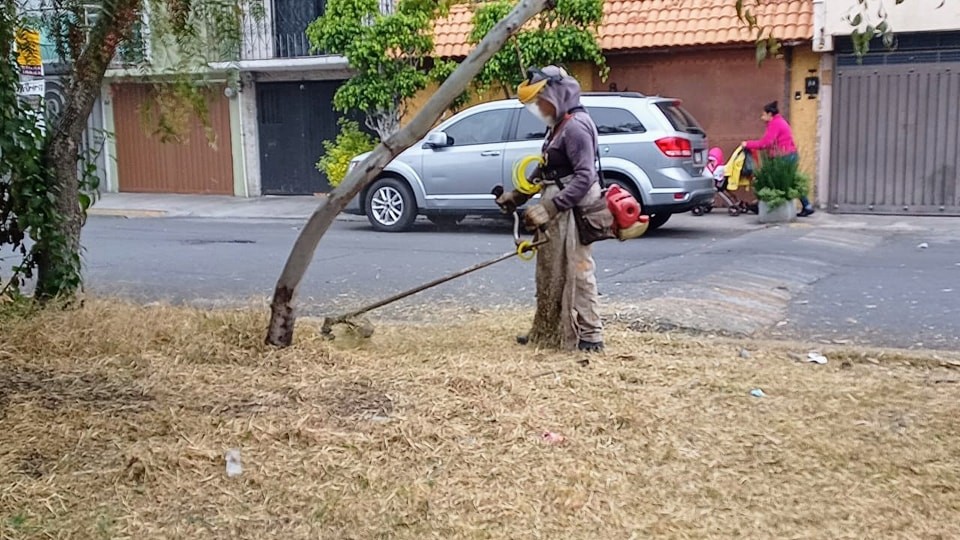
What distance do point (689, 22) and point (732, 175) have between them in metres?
2.90

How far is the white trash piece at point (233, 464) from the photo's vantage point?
4078mm

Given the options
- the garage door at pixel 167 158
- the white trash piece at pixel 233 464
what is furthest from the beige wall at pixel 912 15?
the garage door at pixel 167 158

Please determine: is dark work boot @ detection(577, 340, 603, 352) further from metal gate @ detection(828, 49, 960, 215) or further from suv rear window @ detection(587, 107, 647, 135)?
metal gate @ detection(828, 49, 960, 215)

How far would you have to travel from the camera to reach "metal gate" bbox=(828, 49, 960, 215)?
49.3 ft

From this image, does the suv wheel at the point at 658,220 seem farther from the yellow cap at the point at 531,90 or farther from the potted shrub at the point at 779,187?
the yellow cap at the point at 531,90

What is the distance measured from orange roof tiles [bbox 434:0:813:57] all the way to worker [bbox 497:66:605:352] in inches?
389

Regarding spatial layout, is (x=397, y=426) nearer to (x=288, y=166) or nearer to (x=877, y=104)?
(x=877, y=104)

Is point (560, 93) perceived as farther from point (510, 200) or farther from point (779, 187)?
point (779, 187)

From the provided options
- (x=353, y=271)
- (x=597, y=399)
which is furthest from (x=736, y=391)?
(x=353, y=271)

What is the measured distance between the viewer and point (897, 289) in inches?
334

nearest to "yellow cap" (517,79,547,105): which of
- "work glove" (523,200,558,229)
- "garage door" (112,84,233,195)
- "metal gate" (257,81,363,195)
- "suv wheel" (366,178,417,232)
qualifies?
"work glove" (523,200,558,229)

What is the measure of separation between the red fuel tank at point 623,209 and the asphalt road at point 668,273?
1310 millimetres

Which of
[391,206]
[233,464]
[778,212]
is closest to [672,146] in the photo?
[778,212]

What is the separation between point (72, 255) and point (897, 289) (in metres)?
6.40
